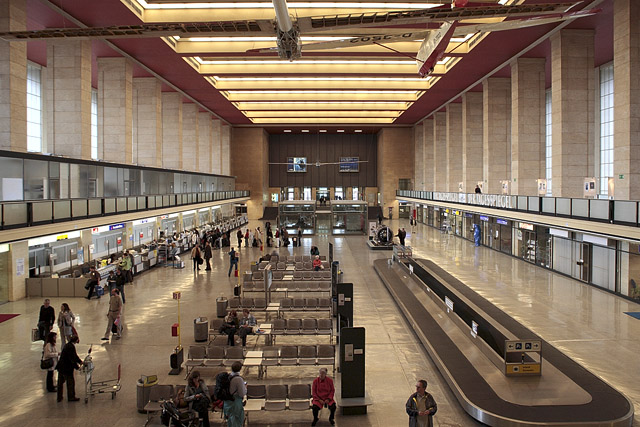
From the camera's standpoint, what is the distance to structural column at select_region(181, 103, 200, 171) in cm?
4019

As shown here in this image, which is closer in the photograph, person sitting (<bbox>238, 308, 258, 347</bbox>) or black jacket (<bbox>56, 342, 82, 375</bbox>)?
black jacket (<bbox>56, 342, 82, 375</bbox>)

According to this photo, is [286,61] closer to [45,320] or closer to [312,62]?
[312,62]

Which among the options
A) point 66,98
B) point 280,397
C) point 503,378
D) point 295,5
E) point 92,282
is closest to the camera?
point 280,397

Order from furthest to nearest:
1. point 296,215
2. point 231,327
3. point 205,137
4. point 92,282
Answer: point 205,137
point 296,215
point 92,282
point 231,327

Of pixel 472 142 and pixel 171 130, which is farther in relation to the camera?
pixel 171 130

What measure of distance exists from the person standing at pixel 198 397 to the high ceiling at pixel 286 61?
1334cm

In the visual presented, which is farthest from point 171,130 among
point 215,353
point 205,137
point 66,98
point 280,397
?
point 280,397

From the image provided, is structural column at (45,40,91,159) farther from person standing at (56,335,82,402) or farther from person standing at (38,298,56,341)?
person standing at (56,335,82,402)

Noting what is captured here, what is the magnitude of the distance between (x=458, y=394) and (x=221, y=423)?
3914mm

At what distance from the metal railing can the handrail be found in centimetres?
1688

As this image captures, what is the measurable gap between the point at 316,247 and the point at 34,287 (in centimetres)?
1166

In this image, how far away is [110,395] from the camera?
7.95 meters

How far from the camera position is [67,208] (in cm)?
1466

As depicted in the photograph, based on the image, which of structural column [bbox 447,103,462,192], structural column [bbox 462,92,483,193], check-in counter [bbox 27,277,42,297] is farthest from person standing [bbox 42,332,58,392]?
structural column [bbox 447,103,462,192]
